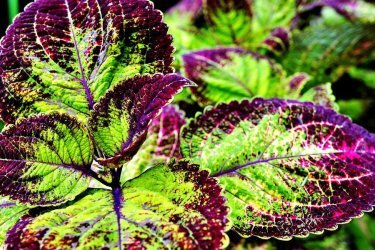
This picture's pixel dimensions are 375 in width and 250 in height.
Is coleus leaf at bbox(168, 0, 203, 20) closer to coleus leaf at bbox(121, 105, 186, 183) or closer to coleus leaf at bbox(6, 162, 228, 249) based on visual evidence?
coleus leaf at bbox(121, 105, 186, 183)

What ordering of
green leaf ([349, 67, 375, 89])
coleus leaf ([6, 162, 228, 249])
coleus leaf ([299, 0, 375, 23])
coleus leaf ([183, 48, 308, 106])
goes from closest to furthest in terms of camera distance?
coleus leaf ([6, 162, 228, 249]) < coleus leaf ([183, 48, 308, 106]) < coleus leaf ([299, 0, 375, 23]) < green leaf ([349, 67, 375, 89])

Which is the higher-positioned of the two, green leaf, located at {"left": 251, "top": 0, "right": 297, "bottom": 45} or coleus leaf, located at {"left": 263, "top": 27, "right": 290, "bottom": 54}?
green leaf, located at {"left": 251, "top": 0, "right": 297, "bottom": 45}

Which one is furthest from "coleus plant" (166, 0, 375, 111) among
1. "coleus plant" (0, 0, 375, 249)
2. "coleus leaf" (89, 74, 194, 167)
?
"coleus leaf" (89, 74, 194, 167)

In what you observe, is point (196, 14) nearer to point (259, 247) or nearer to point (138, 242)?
point (259, 247)

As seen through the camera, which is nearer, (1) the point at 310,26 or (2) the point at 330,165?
(2) the point at 330,165

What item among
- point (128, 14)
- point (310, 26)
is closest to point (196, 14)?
point (310, 26)

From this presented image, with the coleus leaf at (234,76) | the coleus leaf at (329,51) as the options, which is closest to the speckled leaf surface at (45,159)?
the coleus leaf at (234,76)

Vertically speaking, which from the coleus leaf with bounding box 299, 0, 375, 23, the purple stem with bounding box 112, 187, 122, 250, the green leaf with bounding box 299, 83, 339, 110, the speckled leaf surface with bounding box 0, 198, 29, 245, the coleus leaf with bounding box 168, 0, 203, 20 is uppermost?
the coleus leaf with bounding box 168, 0, 203, 20
